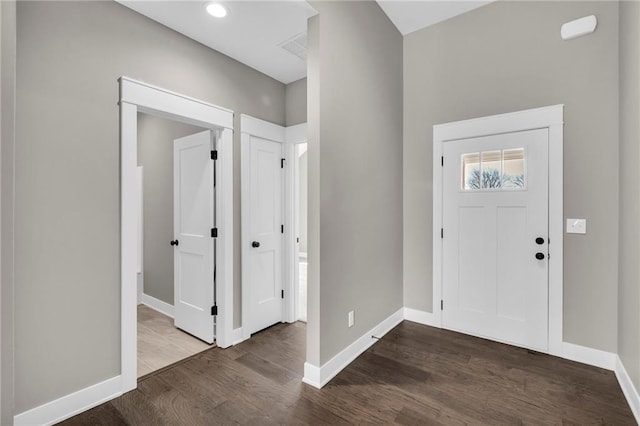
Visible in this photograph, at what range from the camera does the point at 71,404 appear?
6.55 ft

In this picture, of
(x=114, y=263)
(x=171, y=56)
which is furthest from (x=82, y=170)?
(x=171, y=56)

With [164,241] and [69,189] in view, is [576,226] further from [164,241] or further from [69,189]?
[164,241]

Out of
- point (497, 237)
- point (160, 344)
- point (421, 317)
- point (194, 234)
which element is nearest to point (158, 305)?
point (160, 344)

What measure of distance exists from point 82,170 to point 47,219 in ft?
1.21

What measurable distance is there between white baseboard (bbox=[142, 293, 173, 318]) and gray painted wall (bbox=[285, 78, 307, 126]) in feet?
8.88

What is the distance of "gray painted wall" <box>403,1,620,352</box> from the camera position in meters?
2.46

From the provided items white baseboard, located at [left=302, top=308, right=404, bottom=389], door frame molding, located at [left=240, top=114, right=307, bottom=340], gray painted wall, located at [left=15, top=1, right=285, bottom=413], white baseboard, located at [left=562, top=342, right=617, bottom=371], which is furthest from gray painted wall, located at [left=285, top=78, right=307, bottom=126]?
white baseboard, located at [left=562, top=342, right=617, bottom=371]

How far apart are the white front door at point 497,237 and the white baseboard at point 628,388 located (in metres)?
0.48

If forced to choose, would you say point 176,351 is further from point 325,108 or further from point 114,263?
point 325,108

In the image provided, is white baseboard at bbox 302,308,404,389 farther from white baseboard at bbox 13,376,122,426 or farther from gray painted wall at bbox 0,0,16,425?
gray painted wall at bbox 0,0,16,425

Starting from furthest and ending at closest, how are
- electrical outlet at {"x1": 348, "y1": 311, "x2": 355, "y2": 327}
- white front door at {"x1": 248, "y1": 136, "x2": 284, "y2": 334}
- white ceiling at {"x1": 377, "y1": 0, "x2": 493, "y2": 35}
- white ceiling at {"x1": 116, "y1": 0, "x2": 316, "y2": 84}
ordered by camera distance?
1. white front door at {"x1": 248, "y1": 136, "x2": 284, "y2": 334}
2. white ceiling at {"x1": 377, "y1": 0, "x2": 493, "y2": 35}
3. electrical outlet at {"x1": 348, "y1": 311, "x2": 355, "y2": 327}
4. white ceiling at {"x1": 116, "y1": 0, "x2": 316, "y2": 84}

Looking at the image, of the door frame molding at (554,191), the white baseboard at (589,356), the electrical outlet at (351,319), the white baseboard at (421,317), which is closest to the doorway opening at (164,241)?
the electrical outlet at (351,319)

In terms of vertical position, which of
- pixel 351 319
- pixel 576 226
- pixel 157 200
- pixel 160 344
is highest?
pixel 157 200

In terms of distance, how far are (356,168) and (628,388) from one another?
2435 mm
